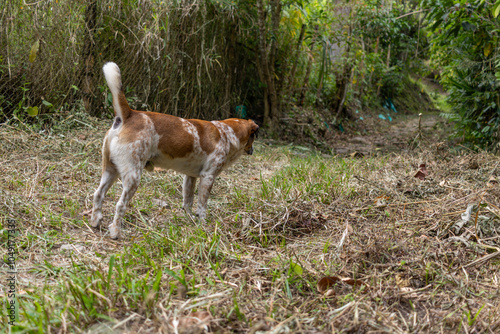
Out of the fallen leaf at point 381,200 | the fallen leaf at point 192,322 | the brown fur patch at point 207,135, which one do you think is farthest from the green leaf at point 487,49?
the fallen leaf at point 192,322

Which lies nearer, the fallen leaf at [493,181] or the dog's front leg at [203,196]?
the dog's front leg at [203,196]

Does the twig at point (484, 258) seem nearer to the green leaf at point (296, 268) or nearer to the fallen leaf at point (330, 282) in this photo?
the fallen leaf at point (330, 282)

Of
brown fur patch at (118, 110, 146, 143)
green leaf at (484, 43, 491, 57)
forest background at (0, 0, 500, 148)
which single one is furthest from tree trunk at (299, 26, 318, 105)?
brown fur patch at (118, 110, 146, 143)

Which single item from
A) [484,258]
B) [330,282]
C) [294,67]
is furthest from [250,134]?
[294,67]

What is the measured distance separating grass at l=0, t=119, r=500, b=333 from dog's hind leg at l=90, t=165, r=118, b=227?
0.14 m

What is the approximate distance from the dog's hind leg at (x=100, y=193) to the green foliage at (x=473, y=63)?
16.9ft

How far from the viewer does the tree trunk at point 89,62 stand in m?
5.51

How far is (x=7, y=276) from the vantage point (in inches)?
83.3

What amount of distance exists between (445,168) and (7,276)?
4.07 m

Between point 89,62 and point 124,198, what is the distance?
11.3 feet

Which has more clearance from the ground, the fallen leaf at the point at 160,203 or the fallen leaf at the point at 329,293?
the fallen leaf at the point at 329,293

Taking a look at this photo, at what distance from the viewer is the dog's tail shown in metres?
2.89

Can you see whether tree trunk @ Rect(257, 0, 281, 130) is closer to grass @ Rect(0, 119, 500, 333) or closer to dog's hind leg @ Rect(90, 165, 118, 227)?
grass @ Rect(0, 119, 500, 333)

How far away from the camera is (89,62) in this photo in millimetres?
5641
